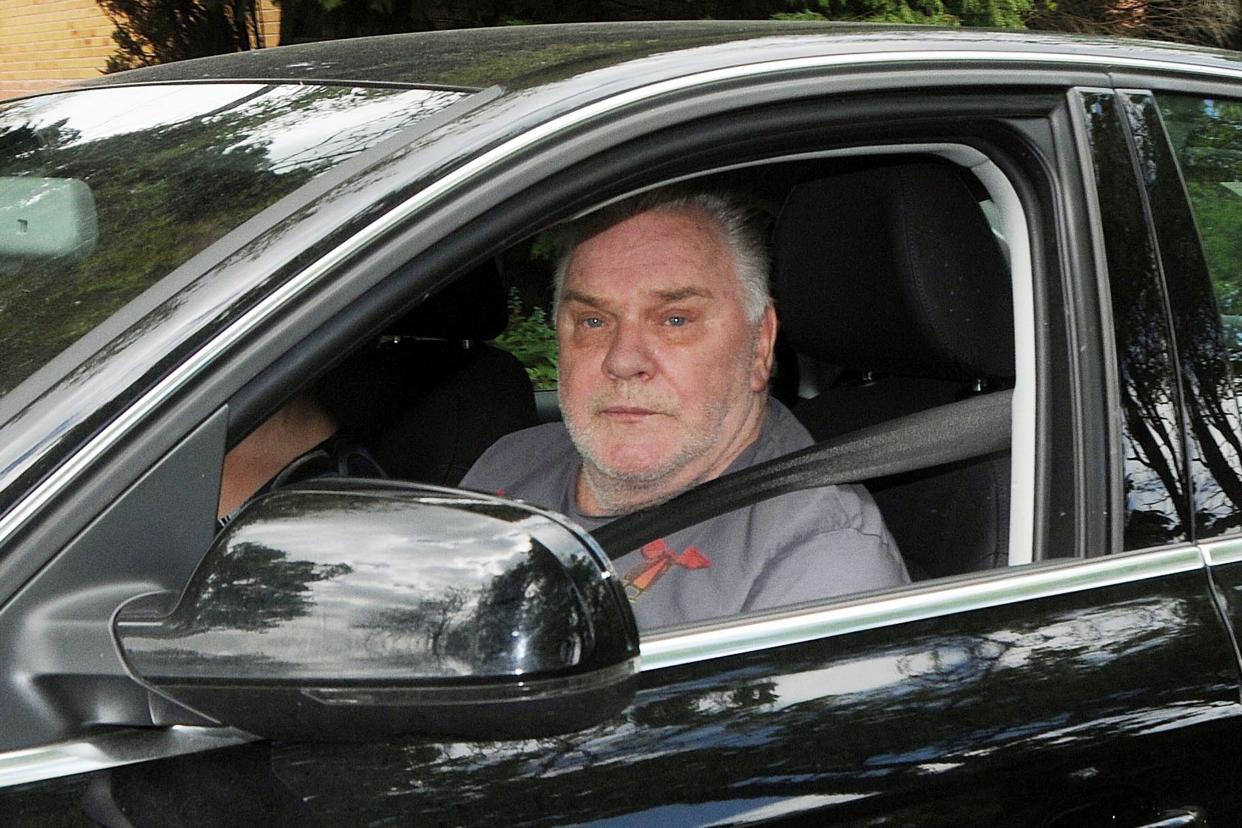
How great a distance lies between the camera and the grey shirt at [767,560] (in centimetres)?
203

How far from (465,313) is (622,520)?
87cm

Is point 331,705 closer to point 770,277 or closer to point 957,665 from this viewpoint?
point 957,665

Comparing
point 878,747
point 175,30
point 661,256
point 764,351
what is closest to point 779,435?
point 764,351

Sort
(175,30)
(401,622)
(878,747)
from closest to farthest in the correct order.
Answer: (401,622) < (878,747) < (175,30)

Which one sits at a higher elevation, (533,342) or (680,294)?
(680,294)

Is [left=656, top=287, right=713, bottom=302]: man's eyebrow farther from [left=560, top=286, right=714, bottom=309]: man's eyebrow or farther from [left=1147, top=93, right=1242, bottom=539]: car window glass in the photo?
[left=1147, top=93, right=1242, bottom=539]: car window glass

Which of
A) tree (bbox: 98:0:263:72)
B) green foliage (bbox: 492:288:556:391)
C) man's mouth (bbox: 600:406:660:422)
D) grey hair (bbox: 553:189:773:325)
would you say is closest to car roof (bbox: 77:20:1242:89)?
grey hair (bbox: 553:189:773:325)

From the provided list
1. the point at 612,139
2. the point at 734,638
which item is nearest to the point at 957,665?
the point at 734,638

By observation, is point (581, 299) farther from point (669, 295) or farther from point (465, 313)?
point (465, 313)

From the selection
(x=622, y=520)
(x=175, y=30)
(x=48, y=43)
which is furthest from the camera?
(x=48, y=43)

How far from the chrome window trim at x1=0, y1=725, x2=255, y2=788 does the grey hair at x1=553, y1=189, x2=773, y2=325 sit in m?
1.22

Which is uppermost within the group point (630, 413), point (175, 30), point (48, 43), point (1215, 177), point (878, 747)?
point (48, 43)

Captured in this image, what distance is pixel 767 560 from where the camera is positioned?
6.95 feet

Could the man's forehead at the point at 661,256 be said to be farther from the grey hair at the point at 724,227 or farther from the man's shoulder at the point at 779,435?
the man's shoulder at the point at 779,435
